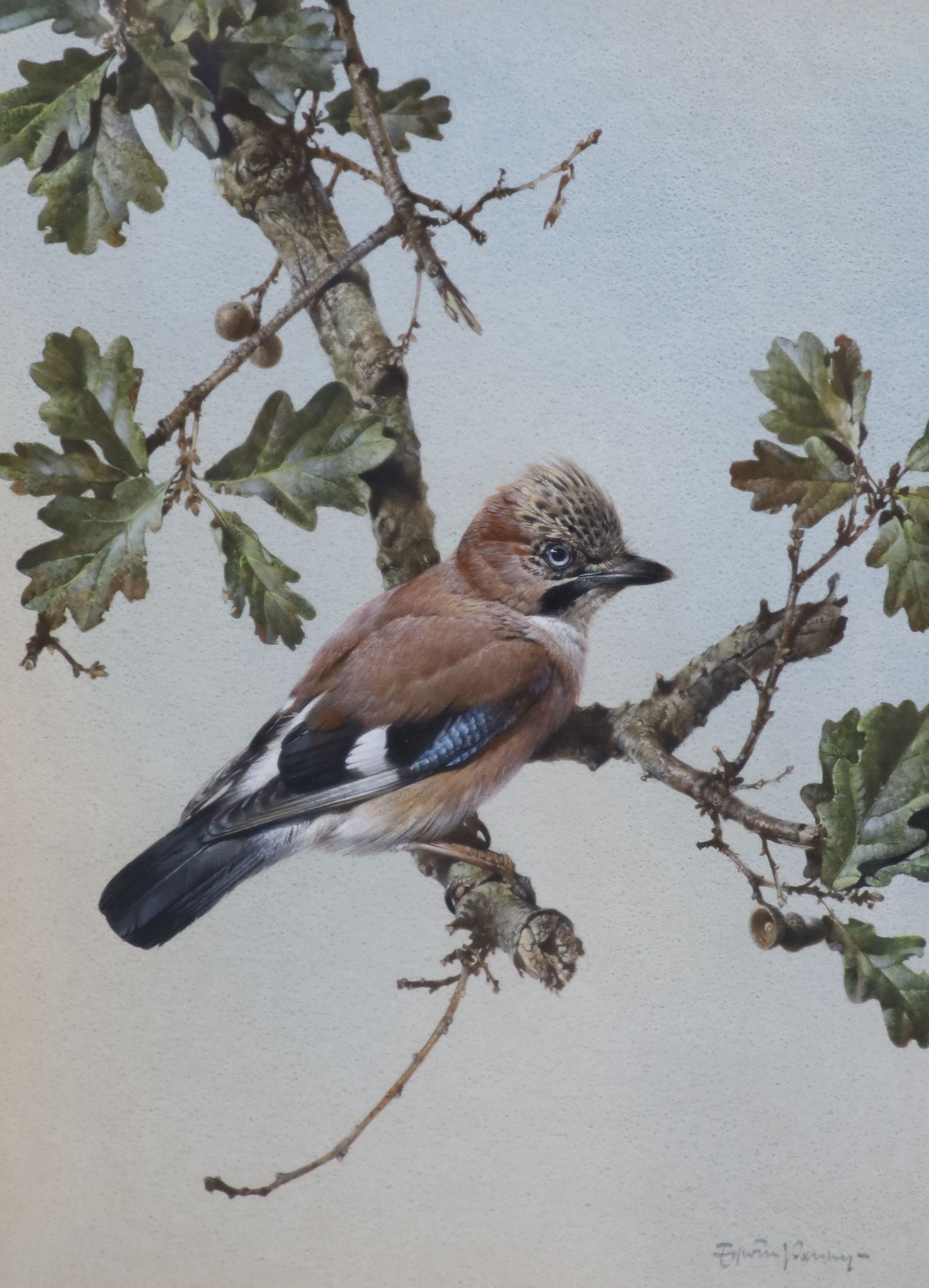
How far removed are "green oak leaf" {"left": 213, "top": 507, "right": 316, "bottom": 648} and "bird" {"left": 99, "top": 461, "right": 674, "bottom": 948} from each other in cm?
6

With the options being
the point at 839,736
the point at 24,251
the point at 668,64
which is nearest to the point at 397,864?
the point at 839,736

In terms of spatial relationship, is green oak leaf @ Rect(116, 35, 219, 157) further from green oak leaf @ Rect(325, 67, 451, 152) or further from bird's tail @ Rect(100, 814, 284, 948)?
bird's tail @ Rect(100, 814, 284, 948)

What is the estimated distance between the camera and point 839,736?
1.40 meters

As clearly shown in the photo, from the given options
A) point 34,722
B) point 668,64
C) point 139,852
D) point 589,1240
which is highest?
point 668,64

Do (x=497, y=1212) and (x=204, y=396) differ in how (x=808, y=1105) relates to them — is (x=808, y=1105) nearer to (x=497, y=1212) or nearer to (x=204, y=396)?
(x=497, y=1212)

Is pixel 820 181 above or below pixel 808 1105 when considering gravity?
above

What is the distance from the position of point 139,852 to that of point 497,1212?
0.68 metres

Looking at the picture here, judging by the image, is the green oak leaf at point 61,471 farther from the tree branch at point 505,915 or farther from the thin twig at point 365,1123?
the thin twig at point 365,1123

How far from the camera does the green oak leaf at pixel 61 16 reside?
1358 mm

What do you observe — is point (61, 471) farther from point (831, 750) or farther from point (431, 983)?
point (831, 750)

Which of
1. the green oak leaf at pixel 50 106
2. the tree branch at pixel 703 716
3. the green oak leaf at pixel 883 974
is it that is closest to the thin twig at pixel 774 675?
the tree branch at pixel 703 716

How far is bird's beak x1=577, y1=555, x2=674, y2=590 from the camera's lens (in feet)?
4.59

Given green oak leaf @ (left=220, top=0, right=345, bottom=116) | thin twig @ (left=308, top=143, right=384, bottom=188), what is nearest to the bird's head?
thin twig @ (left=308, top=143, right=384, bottom=188)

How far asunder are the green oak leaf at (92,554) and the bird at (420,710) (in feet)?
0.90
